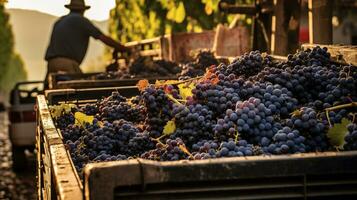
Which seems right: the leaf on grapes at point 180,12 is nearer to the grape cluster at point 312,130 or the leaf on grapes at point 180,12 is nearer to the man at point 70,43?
the man at point 70,43

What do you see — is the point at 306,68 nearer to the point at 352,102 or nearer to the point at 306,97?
the point at 306,97

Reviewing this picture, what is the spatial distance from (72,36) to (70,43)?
3.8 inches

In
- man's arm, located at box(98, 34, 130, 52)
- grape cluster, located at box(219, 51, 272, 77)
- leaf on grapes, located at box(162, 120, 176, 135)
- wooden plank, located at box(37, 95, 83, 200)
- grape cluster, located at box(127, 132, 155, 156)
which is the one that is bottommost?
grape cluster, located at box(127, 132, 155, 156)

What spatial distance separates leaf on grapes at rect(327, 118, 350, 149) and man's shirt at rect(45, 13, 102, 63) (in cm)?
581

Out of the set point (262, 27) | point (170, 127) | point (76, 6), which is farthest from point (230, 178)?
point (76, 6)

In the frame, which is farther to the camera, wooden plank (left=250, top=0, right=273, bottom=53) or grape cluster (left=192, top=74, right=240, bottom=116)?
wooden plank (left=250, top=0, right=273, bottom=53)

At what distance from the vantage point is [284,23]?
6.68 m

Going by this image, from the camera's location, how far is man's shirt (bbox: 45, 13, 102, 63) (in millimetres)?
7512

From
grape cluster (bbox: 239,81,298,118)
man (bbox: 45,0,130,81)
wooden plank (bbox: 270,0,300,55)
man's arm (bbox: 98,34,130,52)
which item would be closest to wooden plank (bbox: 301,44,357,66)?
grape cluster (bbox: 239,81,298,118)

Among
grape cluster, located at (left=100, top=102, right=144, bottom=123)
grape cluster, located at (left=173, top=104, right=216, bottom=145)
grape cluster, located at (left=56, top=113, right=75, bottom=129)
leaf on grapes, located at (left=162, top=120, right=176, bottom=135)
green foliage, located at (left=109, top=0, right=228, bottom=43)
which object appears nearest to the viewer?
grape cluster, located at (left=173, top=104, right=216, bottom=145)

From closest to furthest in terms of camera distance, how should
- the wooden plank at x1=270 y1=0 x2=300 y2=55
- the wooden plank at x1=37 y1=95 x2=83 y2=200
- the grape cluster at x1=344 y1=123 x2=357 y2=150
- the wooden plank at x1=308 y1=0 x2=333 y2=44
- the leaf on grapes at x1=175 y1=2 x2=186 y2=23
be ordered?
the wooden plank at x1=37 y1=95 x2=83 y2=200, the grape cluster at x1=344 y1=123 x2=357 y2=150, the wooden plank at x1=308 y1=0 x2=333 y2=44, the wooden plank at x1=270 y1=0 x2=300 y2=55, the leaf on grapes at x1=175 y1=2 x2=186 y2=23

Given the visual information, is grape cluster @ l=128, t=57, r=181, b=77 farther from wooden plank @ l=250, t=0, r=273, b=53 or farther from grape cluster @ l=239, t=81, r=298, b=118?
grape cluster @ l=239, t=81, r=298, b=118

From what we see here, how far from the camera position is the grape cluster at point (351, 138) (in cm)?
186

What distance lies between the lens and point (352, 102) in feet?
7.11
